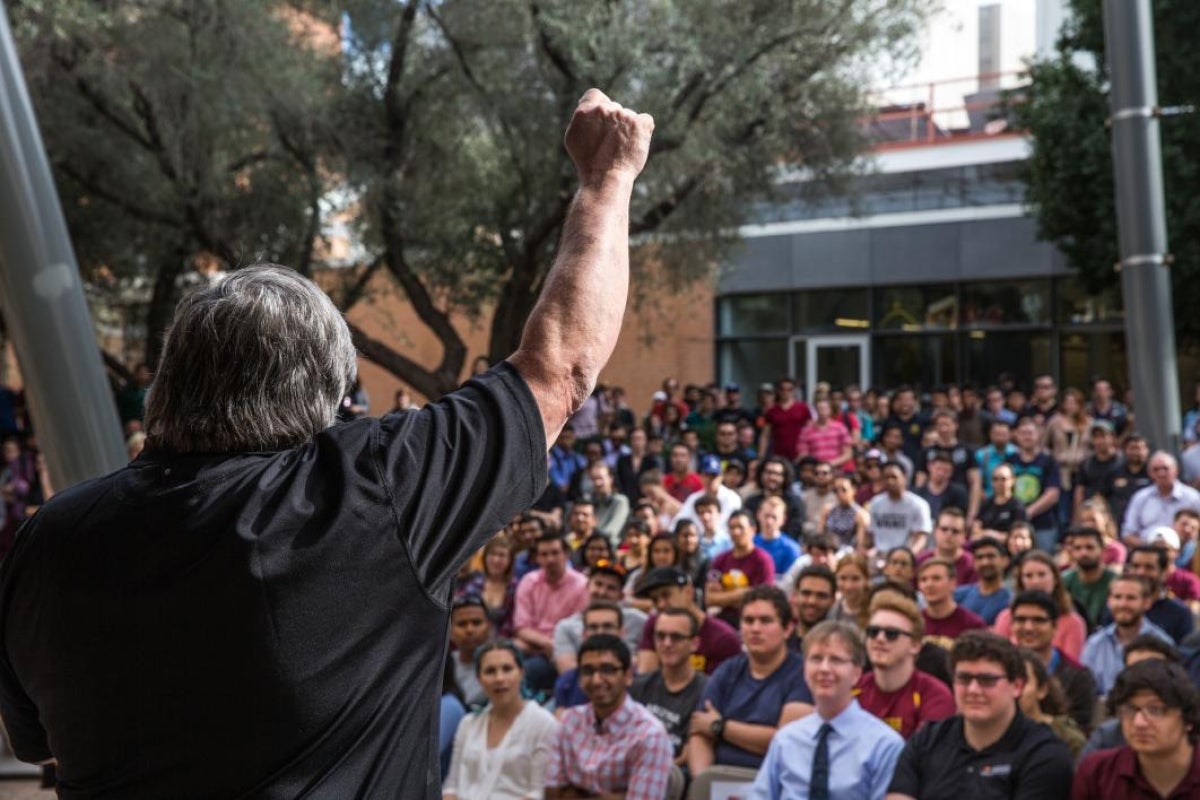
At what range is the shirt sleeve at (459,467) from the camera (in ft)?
5.45

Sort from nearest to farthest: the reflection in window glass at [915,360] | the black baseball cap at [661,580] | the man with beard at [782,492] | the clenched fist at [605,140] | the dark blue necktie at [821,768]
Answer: the clenched fist at [605,140] → the dark blue necktie at [821,768] → the black baseball cap at [661,580] → the man with beard at [782,492] → the reflection in window glass at [915,360]

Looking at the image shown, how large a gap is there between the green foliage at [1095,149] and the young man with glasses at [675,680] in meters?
11.7

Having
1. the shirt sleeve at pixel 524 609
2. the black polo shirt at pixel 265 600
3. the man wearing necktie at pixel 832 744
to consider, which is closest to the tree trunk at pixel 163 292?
the shirt sleeve at pixel 524 609

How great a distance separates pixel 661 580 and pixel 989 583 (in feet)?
6.10

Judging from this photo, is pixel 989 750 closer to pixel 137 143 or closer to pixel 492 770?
pixel 492 770

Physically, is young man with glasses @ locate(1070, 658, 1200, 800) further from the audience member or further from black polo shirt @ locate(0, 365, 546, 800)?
black polo shirt @ locate(0, 365, 546, 800)

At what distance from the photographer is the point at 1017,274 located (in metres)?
20.5

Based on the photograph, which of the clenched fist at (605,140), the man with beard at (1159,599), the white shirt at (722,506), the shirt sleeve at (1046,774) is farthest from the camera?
the white shirt at (722,506)

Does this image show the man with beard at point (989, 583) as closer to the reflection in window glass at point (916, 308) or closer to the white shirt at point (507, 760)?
the white shirt at point (507, 760)

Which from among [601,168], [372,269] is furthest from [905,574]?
[372,269]

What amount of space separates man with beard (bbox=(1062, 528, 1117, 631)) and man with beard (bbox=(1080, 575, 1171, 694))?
36.7 inches

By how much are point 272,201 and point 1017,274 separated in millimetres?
10233

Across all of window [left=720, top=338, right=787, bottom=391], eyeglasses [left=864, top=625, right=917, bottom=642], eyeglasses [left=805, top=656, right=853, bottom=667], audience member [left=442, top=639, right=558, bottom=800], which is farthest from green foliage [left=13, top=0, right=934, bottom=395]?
eyeglasses [left=805, top=656, right=853, bottom=667]

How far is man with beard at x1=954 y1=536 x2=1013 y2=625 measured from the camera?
8281 mm
